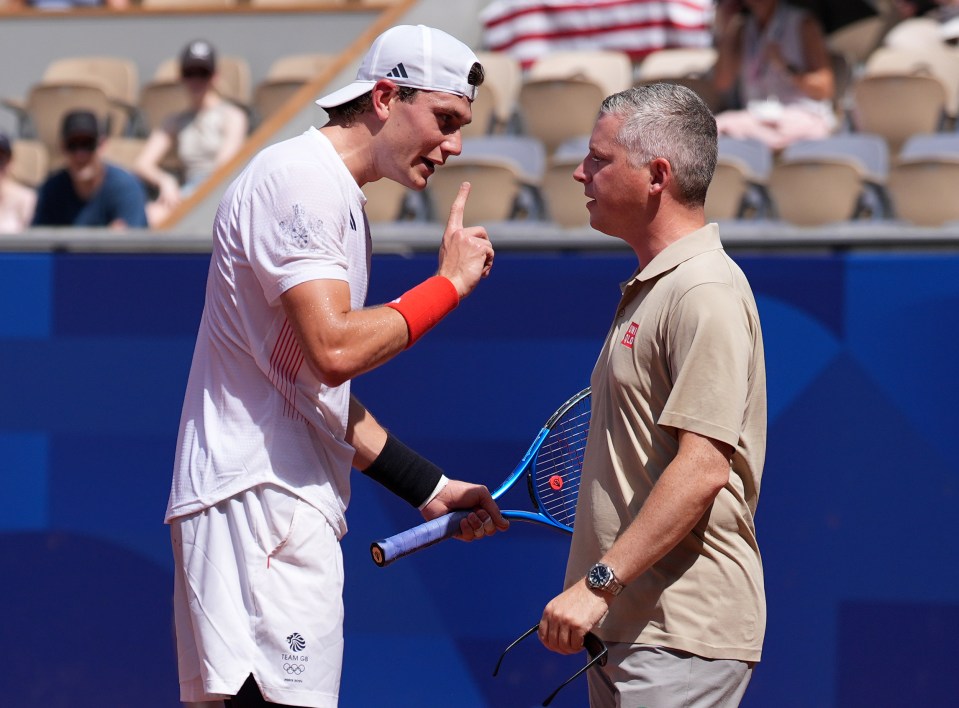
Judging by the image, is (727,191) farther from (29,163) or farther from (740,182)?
(29,163)

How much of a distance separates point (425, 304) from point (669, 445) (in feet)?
1.84

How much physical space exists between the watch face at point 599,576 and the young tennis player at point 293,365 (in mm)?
572

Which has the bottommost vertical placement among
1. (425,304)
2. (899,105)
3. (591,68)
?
(425,304)

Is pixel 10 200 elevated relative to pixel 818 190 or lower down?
lower down

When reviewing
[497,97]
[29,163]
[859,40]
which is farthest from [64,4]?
[859,40]

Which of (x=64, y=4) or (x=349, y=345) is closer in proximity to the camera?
(x=349, y=345)

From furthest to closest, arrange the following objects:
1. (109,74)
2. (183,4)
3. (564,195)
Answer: (183,4) → (109,74) → (564,195)

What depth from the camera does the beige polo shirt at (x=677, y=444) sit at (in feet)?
8.02

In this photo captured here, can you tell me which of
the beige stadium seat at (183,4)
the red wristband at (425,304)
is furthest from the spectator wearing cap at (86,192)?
the red wristband at (425,304)

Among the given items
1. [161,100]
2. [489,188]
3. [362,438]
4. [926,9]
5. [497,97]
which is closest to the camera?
[362,438]

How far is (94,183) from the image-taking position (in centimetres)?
659

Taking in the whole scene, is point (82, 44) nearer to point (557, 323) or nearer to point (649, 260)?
point (557, 323)

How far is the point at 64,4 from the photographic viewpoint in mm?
9914

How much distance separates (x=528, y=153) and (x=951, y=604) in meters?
3.86
